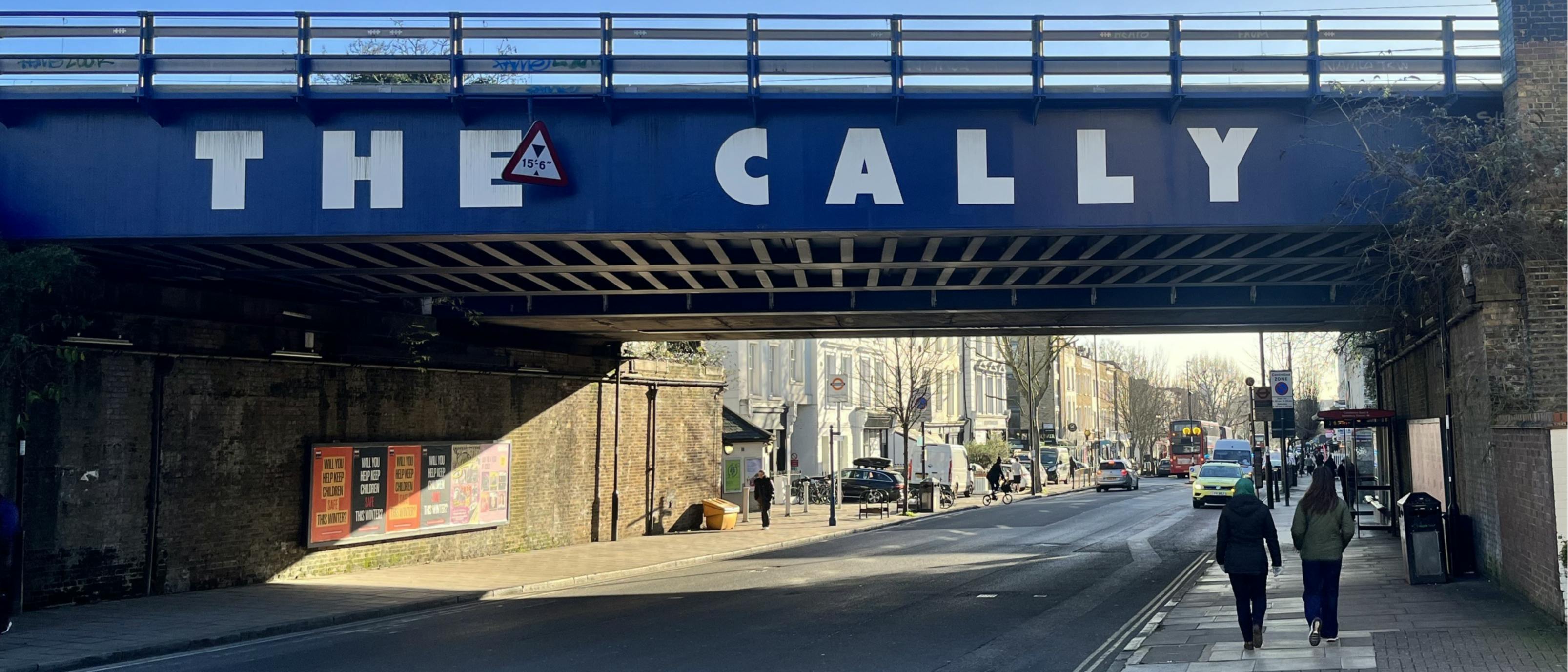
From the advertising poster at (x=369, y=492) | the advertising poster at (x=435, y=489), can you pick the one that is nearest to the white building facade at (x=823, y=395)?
the advertising poster at (x=435, y=489)

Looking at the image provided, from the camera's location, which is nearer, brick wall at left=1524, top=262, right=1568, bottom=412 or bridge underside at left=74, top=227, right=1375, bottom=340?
brick wall at left=1524, top=262, right=1568, bottom=412

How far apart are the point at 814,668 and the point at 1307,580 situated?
469 cm

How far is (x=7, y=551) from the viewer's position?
12.9m

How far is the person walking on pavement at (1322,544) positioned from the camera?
36.7ft

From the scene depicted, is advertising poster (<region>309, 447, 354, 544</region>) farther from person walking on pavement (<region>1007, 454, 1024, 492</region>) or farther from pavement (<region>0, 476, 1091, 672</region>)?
person walking on pavement (<region>1007, 454, 1024, 492</region>)

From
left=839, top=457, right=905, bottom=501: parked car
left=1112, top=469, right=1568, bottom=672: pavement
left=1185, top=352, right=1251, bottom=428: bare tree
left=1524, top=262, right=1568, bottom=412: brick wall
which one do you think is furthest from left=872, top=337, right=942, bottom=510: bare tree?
left=1185, top=352, right=1251, bottom=428: bare tree

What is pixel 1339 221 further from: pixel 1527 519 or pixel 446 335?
pixel 446 335

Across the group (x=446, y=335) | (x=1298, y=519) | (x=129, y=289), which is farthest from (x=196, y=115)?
(x=1298, y=519)

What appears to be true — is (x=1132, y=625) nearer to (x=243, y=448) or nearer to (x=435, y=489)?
(x=243, y=448)

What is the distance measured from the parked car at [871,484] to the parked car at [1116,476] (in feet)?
51.2

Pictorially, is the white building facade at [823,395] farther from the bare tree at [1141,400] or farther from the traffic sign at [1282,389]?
the bare tree at [1141,400]

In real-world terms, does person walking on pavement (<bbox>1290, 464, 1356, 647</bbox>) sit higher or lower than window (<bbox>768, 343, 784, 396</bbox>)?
lower

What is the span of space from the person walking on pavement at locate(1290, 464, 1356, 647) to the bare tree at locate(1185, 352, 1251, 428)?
10870cm

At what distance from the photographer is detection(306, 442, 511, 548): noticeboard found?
1964cm
